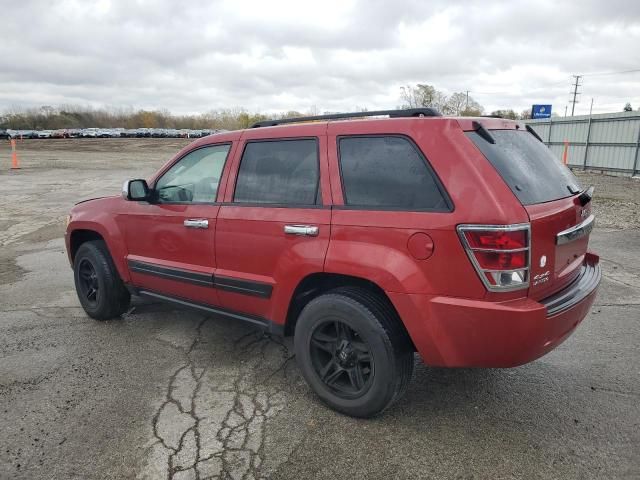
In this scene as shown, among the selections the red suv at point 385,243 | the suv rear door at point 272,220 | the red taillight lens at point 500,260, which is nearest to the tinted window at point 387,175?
the red suv at point 385,243

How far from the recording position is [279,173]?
334cm

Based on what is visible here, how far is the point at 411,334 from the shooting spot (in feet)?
8.91

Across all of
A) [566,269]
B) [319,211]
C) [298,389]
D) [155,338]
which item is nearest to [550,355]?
[566,269]

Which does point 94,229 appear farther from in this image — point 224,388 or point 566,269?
point 566,269

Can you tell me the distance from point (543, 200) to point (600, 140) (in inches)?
784

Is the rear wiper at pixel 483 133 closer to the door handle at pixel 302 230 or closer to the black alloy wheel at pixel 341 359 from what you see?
the door handle at pixel 302 230

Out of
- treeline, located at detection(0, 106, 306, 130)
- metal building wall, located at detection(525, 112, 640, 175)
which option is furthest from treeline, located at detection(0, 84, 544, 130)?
metal building wall, located at detection(525, 112, 640, 175)

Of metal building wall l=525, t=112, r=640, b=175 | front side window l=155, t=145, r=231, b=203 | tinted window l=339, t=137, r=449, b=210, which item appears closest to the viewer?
tinted window l=339, t=137, r=449, b=210

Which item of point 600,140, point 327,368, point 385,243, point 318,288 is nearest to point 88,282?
point 318,288

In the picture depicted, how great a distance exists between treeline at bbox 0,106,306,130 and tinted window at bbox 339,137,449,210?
Result: 88880mm

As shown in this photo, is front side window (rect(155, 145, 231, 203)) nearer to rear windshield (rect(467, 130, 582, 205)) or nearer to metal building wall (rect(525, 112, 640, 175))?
rear windshield (rect(467, 130, 582, 205))

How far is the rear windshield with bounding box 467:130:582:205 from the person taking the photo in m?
2.65

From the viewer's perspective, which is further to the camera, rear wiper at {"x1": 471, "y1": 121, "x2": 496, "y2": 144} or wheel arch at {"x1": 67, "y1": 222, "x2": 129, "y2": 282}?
wheel arch at {"x1": 67, "y1": 222, "x2": 129, "y2": 282}

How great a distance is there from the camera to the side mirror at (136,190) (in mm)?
3994
